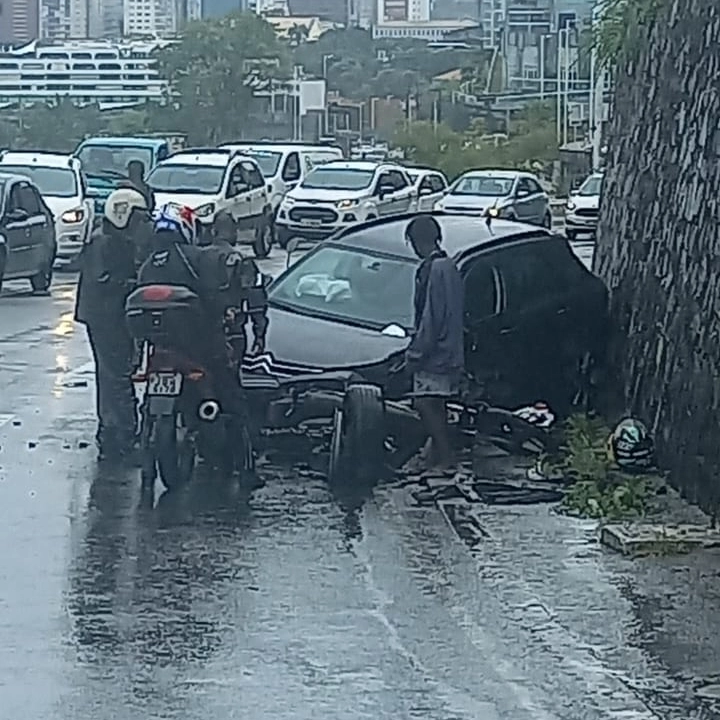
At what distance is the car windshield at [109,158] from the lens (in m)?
38.9

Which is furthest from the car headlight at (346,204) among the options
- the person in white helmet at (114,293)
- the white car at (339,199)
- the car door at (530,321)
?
the person in white helmet at (114,293)

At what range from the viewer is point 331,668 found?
26.8ft

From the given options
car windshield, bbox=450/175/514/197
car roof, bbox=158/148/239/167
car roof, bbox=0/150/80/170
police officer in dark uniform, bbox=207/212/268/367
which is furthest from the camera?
car windshield, bbox=450/175/514/197

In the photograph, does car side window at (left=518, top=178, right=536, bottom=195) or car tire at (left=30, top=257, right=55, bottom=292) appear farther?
car side window at (left=518, top=178, right=536, bottom=195)

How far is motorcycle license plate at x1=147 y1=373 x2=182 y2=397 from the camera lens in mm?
11742

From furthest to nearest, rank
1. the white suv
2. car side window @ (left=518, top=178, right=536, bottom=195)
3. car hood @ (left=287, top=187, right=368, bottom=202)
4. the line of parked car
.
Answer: car side window @ (left=518, top=178, right=536, bottom=195), car hood @ (left=287, top=187, right=368, bottom=202), the white suv, the line of parked car

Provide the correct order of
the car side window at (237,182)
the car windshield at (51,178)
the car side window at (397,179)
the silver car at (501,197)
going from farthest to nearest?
the car side window at (397,179), the silver car at (501,197), the car side window at (237,182), the car windshield at (51,178)

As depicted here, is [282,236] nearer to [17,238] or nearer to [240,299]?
[17,238]

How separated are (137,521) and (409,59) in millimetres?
62922

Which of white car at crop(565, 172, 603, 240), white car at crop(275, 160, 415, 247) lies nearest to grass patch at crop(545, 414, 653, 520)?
white car at crop(275, 160, 415, 247)

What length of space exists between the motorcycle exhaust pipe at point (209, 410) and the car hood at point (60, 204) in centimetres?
1986

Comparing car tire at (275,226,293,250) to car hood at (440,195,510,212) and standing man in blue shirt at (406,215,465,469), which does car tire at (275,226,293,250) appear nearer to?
car hood at (440,195,510,212)

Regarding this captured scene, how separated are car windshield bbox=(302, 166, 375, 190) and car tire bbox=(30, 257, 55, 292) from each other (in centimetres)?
1193

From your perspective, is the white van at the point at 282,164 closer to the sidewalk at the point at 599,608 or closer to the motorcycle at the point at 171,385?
the motorcycle at the point at 171,385
